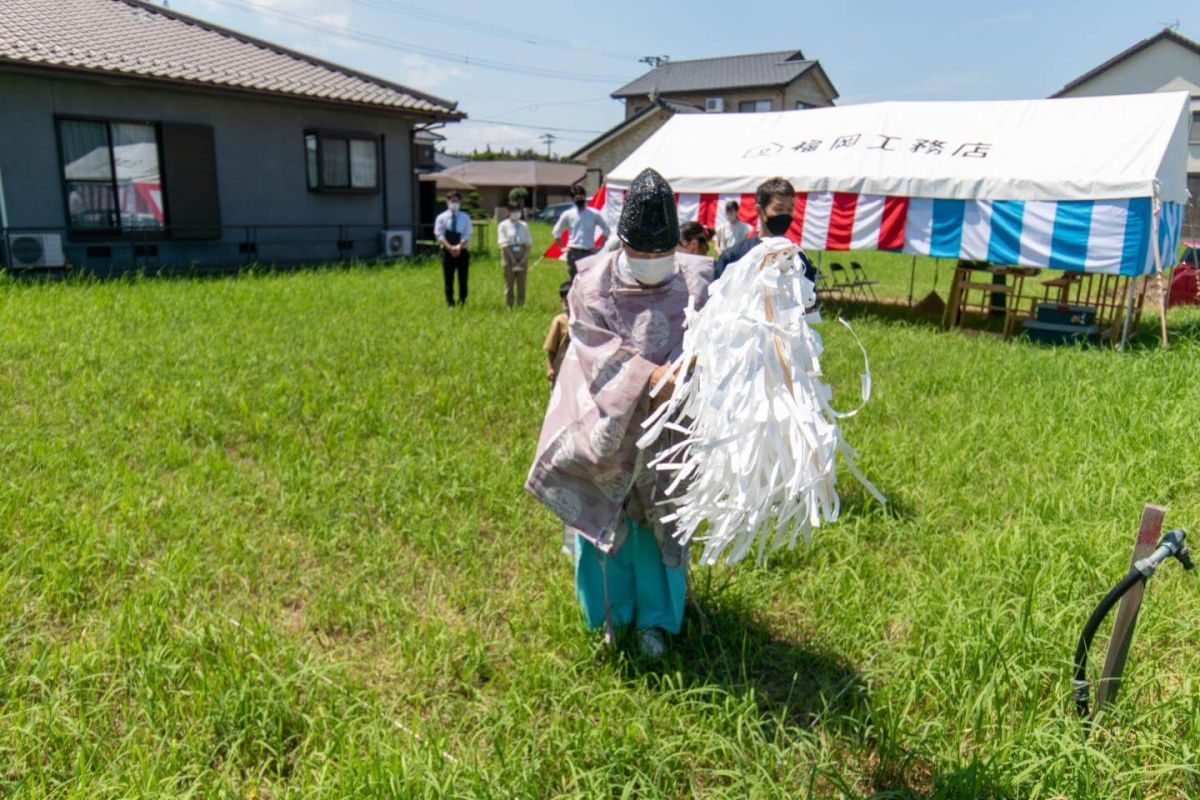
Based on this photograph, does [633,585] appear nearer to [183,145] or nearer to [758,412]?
[758,412]

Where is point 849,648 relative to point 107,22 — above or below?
below

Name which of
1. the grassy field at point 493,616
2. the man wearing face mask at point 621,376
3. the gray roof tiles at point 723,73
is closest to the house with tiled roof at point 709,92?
the gray roof tiles at point 723,73

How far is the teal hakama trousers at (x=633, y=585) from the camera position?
3.04 meters

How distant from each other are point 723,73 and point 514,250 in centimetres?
3798

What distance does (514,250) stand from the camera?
10320 millimetres

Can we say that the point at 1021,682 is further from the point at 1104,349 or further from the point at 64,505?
the point at 1104,349

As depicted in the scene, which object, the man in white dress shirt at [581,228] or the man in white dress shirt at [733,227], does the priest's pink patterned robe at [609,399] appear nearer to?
the man in white dress shirt at [581,228]

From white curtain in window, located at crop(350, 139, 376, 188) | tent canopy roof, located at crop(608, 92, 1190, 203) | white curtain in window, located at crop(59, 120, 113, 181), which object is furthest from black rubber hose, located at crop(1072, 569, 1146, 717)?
white curtain in window, located at crop(350, 139, 376, 188)

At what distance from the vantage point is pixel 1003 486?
4723 millimetres

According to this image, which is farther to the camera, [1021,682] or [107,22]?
[107,22]

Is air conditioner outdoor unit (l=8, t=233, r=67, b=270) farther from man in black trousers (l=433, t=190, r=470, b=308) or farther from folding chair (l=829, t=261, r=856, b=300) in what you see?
folding chair (l=829, t=261, r=856, b=300)

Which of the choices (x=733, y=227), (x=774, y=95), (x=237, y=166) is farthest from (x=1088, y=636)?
(x=774, y=95)

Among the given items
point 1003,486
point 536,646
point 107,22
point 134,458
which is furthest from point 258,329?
point 107,22

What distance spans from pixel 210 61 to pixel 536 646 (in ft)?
48.1
